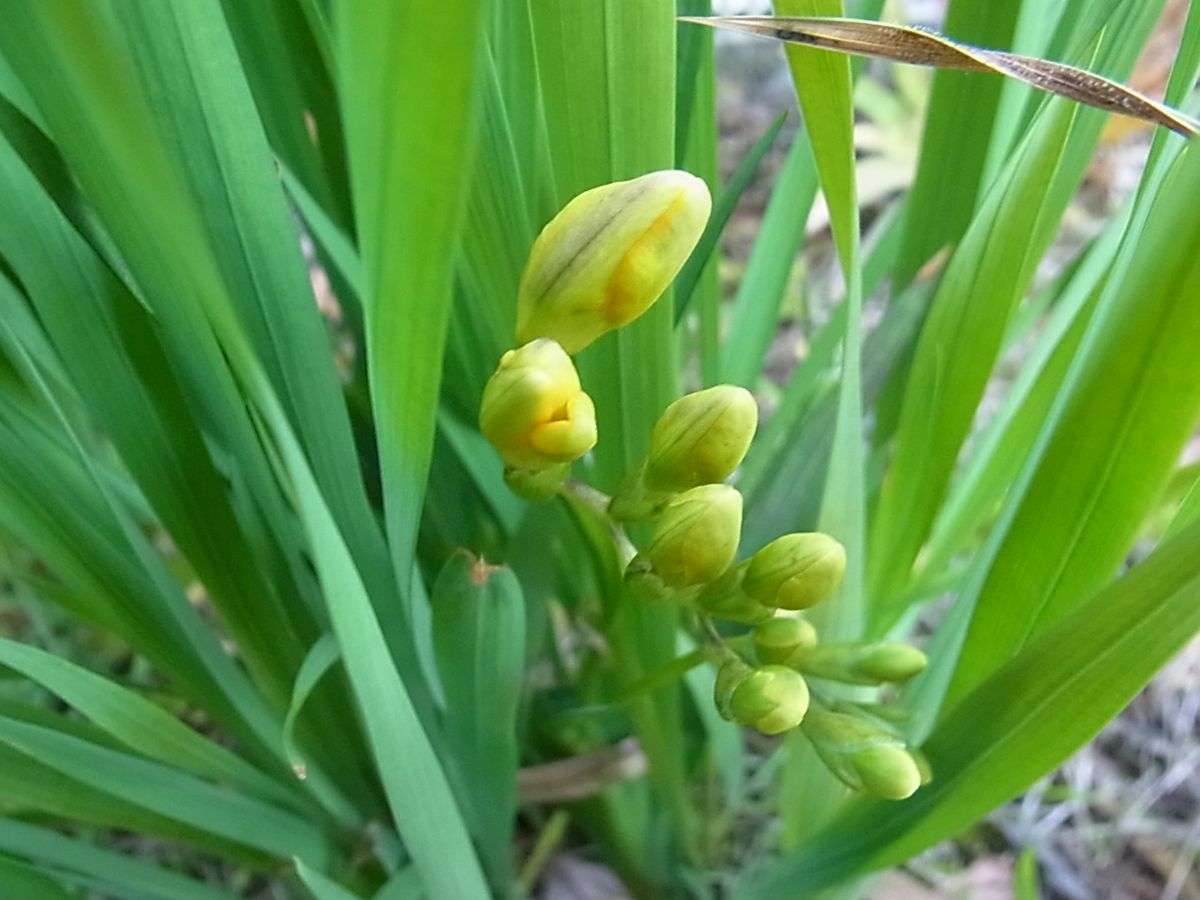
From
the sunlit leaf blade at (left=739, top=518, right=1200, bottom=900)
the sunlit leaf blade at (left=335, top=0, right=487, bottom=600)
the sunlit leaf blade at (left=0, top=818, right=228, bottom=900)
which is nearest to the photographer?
the sunlit leaf blade at (left=335, top=0, right=487, bottom=600)

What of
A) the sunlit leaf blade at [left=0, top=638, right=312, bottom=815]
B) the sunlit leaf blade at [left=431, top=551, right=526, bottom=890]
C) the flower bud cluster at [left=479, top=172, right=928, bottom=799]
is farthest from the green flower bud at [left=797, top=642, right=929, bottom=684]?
the sunlit leaf blade at [left=0, top=638, right=312, bottom=815]

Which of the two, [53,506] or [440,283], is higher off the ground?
[440,283]

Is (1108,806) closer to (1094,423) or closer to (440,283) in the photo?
(1094,423)

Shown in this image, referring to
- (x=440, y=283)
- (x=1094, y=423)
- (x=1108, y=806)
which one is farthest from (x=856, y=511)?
(x=1108, y=806)

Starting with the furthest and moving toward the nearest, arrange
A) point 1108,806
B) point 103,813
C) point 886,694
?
point 1108,806 < point 886,694 < point 103,813

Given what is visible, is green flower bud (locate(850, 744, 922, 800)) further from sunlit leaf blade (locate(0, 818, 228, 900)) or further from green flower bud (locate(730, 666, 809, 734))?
sunlit leaf blade (locate(0, 818, 228, 900))

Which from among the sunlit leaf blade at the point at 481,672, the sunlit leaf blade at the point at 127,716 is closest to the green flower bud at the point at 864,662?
the sunlit leaf blade at the point at 481,672

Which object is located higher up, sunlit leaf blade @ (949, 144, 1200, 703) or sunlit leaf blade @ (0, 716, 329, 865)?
sunlit leaf blade @ (949, 144, 1200, 703)

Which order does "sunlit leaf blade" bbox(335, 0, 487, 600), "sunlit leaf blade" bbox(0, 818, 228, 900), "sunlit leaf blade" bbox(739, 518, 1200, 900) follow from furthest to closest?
"sunlit leaf blade" bbox(0, 818, 228, 900) < "sunlit leaf blade" bbox(739, 518, 1200, 900) < "sunlit leaf blade" bbox(335, 0, 487, 600)
